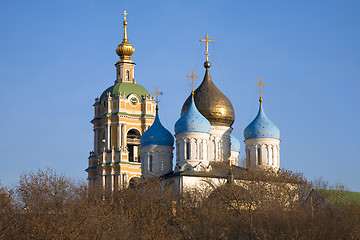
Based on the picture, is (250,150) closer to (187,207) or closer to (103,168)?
(187,207)

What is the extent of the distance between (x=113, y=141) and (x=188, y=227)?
2167cm

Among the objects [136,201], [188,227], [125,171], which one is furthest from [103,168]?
[188,227]

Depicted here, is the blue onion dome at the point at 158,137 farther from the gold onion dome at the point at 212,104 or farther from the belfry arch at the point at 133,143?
the belfry arch at the point at 133,143

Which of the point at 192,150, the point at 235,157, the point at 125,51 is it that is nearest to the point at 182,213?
the point at 192,150

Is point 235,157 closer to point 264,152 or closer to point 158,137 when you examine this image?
point 264,152

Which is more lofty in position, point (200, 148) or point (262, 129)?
point (262, 129)

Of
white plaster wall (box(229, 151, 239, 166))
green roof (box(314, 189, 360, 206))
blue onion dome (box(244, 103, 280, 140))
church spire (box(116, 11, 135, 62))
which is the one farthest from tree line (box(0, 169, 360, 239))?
church spire (box(116, 11, 135, 62))

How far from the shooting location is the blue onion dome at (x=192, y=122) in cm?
4847

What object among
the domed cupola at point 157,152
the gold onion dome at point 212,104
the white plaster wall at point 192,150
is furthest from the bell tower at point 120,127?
the white plaster wall at point 192,150

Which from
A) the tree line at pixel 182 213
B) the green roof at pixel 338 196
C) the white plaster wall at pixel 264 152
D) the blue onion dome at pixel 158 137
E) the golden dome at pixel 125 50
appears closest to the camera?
the tree line at pixel 182 213

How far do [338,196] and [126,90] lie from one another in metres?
19.0

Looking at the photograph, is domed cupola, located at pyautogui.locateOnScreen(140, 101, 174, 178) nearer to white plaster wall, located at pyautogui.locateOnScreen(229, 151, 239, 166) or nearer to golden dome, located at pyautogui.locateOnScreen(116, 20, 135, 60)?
white plaster wall, located at pyautogui.locateOnScreen(229, 151, 239, 166)

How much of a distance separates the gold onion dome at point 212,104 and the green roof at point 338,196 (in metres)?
6.99

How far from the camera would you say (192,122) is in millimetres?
48531
